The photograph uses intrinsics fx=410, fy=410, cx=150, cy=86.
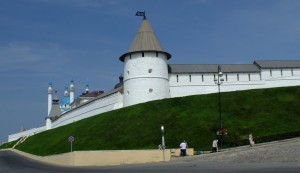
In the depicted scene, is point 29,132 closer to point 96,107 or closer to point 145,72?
point 96,107

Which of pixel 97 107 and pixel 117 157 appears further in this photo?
pixel 97 107

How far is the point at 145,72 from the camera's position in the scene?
5038cm

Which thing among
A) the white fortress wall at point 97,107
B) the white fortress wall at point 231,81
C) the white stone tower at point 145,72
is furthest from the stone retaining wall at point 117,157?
the white fortress wall at point 231,81

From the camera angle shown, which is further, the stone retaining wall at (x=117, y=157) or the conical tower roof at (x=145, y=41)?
the conical tower roof at (x=145, y=41)

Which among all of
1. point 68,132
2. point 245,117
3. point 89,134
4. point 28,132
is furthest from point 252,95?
point 28,132

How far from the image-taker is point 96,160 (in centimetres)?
2736

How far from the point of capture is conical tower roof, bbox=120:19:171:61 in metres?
50.8

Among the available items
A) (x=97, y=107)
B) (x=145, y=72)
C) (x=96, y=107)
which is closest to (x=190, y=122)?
(x=145, y=72)

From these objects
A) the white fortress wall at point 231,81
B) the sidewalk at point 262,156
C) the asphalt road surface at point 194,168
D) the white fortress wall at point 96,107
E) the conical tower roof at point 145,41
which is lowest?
the asphalt road surface at point 194,168

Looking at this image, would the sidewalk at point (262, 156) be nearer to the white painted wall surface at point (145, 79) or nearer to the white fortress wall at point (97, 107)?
the white painted wall surface at point (145, 79)

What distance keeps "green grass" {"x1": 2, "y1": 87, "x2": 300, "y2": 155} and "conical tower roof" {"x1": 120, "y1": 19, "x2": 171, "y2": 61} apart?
24.8ft

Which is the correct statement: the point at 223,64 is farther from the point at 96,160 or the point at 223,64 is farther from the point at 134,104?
the point at 96,160

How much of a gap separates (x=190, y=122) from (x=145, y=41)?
50.9 ft

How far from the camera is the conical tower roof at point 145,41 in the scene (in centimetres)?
5083
